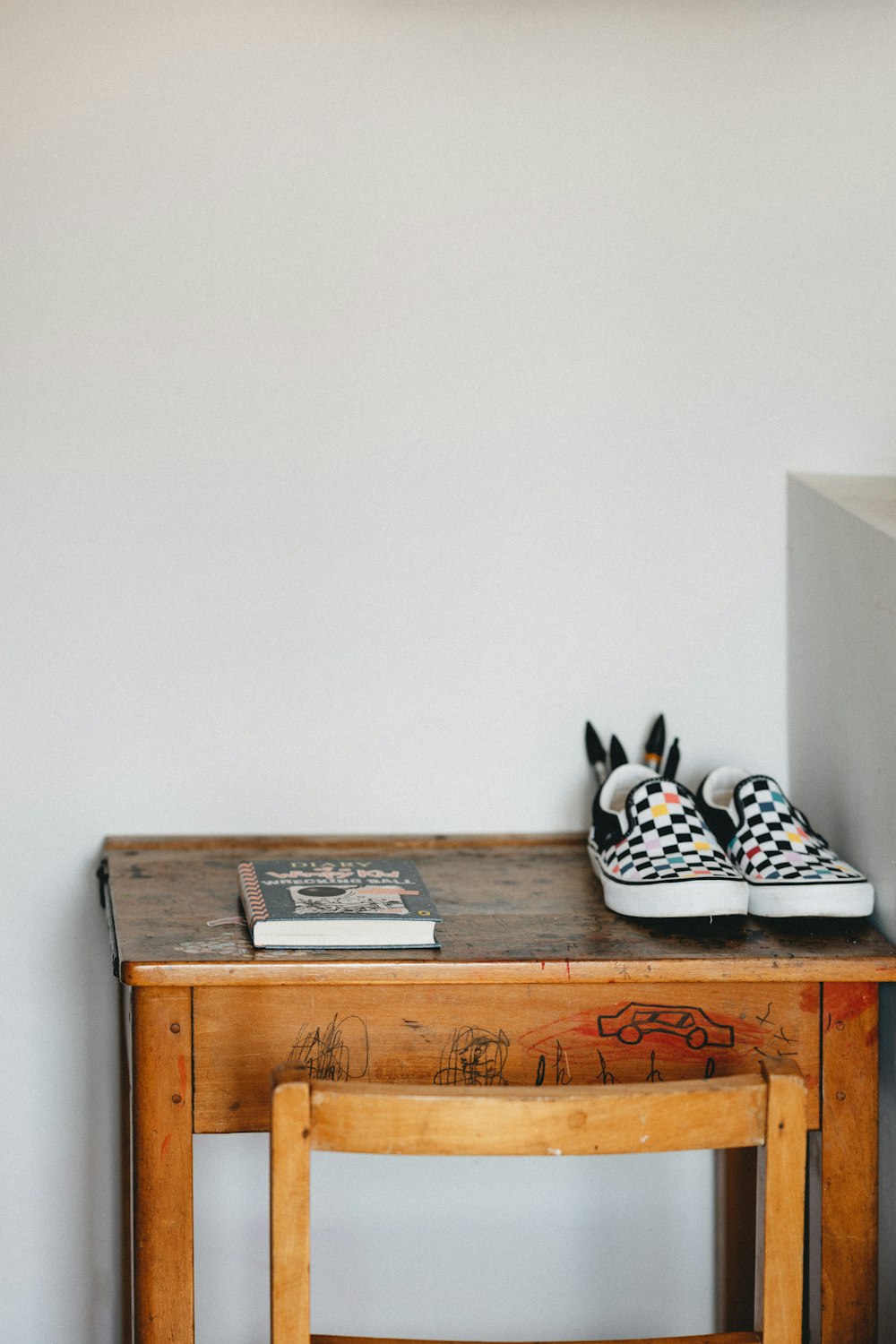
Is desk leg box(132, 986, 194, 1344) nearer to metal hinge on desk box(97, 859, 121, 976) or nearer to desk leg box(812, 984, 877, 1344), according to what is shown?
metal hinge on desk box(97, 859, 121, 976)

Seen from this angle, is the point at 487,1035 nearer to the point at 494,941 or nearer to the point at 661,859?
the point at 494,941

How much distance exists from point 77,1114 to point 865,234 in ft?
4.61

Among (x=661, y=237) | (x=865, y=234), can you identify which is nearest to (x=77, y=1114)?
(x=661, y=237)

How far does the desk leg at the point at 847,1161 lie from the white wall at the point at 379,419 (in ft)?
1.37

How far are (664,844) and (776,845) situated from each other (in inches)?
4.5

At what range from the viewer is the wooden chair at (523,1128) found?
92 centimetres

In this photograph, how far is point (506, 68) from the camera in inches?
60.5

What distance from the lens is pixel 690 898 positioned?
128 centimetres

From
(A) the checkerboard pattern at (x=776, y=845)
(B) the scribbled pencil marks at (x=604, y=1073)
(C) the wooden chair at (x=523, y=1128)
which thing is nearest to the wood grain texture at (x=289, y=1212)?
(C) the wooden chair at (x=523, y=1128)

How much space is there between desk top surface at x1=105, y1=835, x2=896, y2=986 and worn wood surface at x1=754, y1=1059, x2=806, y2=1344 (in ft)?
0.89

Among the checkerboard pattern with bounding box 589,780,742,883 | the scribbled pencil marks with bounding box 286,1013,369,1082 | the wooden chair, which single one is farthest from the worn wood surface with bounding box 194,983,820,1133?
the wooden chair

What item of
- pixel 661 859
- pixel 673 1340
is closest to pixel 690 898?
pixel 661 859

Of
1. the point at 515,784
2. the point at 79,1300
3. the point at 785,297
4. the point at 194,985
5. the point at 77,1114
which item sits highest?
the point at 785,297

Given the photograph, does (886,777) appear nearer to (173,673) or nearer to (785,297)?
(785,297)
